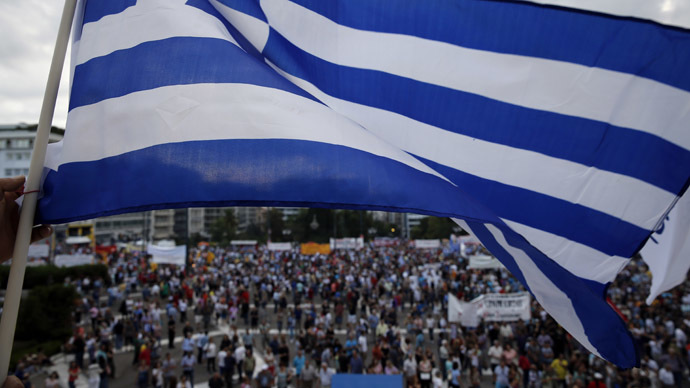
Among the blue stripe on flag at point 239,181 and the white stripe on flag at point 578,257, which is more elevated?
the blue stripe on flag at point 239,181

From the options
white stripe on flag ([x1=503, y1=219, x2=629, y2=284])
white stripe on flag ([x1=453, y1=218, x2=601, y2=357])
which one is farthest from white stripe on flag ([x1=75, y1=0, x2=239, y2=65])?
white stripe on flag ([x1=503, y1=219, x2=629, y2=284])

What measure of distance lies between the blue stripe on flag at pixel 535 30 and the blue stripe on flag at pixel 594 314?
51.0 inches

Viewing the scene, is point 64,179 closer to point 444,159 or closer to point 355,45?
point 355,45

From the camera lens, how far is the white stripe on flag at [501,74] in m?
3.19

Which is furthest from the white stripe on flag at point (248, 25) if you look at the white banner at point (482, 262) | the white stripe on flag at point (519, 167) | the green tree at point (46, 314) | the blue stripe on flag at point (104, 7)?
the white banner at point (482, 262)

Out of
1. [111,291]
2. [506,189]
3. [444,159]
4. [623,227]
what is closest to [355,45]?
[444,159]

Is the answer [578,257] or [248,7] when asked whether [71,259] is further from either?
[578,257]

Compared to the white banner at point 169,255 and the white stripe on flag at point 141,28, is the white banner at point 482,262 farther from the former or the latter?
the white stripe on flag at point 141,28

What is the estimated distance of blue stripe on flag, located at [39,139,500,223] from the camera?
Result: 2.56m

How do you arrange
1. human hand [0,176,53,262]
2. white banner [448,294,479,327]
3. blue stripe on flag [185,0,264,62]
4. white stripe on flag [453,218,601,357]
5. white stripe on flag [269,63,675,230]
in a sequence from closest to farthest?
1. human hand [0,176,53,262]
2. blue stripe on flag [185,0,264,62]
3. white stripe on flag [453,218,601,357]
4. white stripe on flag [269,63,675,230]
5. white banner [448,294,479,327]

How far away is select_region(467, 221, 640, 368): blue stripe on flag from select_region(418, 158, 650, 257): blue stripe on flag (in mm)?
314

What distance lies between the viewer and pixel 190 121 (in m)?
2.69

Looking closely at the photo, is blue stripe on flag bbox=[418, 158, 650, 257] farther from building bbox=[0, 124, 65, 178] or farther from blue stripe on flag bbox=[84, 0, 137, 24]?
building bbox=[0, 124, 65, 178]

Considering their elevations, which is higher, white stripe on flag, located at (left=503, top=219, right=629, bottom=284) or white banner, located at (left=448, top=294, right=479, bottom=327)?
white stripe on flag, located at (left=503, top=219, right=629, bottom=284)
